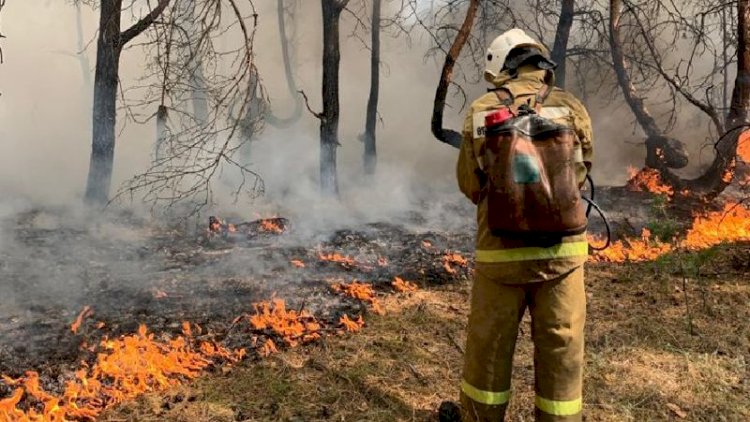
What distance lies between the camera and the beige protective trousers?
303 centimetres

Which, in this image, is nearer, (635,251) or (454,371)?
(454,371)

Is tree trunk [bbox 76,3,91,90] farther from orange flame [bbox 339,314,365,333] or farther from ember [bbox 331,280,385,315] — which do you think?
orange flame [bbox 339,314,365,333]

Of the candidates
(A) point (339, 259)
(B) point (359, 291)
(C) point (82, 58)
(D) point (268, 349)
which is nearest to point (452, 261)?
(A) point (339, 259)

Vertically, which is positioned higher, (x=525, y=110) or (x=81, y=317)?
(x=525, y=110)

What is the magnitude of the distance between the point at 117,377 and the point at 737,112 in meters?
9.41

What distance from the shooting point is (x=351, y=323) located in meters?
5.10

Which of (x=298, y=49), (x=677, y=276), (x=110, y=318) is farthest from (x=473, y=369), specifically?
(x=298, y=49)

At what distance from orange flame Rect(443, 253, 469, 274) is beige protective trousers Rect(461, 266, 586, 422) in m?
3.61

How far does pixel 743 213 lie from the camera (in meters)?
8.80

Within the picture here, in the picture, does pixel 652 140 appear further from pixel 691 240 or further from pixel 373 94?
pixel 373 94

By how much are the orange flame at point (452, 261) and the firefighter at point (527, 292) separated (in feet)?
11.8

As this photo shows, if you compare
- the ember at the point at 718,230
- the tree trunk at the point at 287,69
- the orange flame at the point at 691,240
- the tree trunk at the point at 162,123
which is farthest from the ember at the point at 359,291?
the tree trunk at the point at 287,69

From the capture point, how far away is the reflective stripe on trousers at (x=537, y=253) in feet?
9.68

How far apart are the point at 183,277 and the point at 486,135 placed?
180 inches
